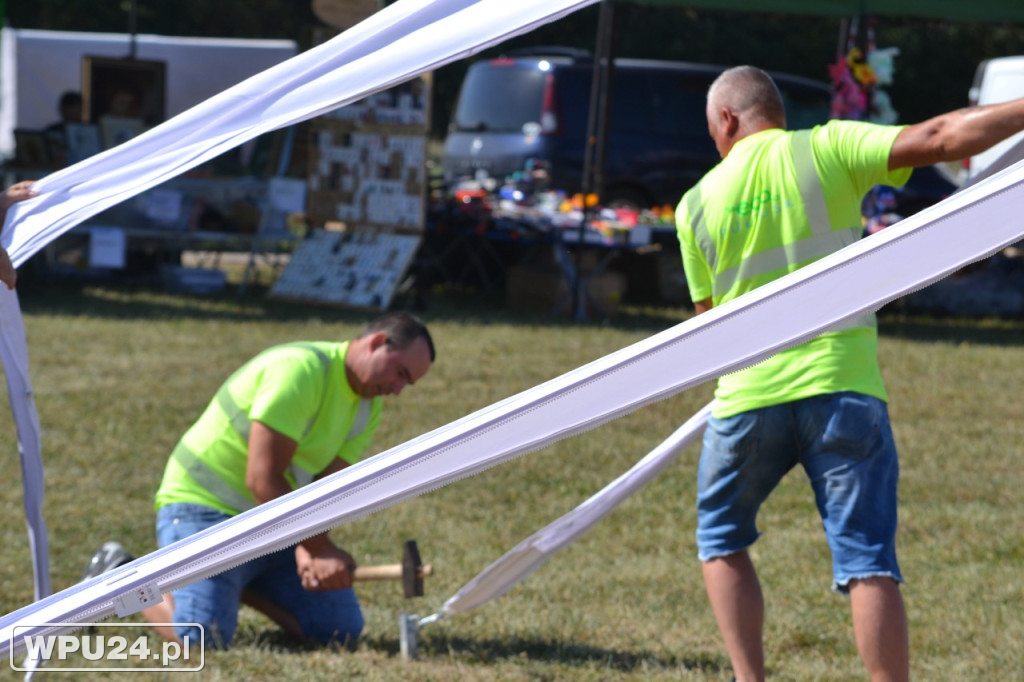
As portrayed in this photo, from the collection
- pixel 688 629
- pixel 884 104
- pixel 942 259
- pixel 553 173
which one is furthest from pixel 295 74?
pixel 553 173

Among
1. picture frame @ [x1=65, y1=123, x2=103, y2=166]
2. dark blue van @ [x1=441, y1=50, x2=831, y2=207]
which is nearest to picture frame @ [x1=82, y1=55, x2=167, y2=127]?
picture frame @ [x1=65, y1=123, x2=103, y2=166]

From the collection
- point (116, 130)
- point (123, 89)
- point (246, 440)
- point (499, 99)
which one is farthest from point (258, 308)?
point (246, 440)

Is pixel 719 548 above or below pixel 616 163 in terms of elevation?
below

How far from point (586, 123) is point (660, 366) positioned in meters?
10.9

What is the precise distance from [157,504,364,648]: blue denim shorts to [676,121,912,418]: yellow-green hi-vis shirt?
5.03 feet

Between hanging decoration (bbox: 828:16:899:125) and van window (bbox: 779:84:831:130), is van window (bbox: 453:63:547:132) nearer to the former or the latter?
van window (bbox: 779:84:831:130)

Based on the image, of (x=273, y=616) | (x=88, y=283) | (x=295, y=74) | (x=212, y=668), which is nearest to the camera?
(x=295, y=74)

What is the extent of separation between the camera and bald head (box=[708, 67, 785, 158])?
3.30 m

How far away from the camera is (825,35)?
2945 cm

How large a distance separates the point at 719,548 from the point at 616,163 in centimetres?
974

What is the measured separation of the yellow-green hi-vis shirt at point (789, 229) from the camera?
3119 mm

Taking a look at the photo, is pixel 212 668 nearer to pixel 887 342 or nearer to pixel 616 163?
pixel 887 342

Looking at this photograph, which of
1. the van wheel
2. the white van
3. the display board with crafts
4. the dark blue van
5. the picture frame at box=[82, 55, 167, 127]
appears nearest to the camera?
the display board with crafts

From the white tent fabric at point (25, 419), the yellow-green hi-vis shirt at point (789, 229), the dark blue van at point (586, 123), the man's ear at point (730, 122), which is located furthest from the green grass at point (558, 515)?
the dark blue van at point (586, 123)
